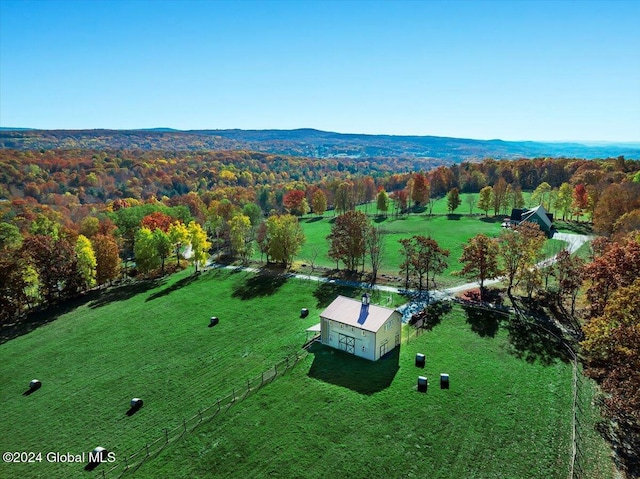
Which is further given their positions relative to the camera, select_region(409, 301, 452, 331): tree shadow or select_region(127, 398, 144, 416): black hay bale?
Answer: select_region(409, 301, 452, 331): tree shadow

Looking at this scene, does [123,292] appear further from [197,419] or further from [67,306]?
[197,419]

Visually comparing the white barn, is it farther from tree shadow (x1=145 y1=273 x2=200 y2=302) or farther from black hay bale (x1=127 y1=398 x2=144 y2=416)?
tree shadow (x1=145 y1=273 x2=200 y2=302)

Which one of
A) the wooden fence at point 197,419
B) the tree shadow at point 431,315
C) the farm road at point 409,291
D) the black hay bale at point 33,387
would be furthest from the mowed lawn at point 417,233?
the black hay bale at point 33,387

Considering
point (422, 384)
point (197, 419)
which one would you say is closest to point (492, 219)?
point (422, 384)

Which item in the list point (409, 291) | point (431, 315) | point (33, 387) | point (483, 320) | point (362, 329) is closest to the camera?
point (362, 329)

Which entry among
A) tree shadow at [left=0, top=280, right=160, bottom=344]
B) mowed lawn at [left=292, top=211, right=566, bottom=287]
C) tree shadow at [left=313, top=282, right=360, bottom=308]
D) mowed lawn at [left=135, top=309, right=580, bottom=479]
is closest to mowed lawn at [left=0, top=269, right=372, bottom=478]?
tree shadow at [left=313, top=282, right=360, bottom=308]

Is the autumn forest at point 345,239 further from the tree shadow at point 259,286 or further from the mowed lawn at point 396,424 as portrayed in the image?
the tree shadow at point 259,286

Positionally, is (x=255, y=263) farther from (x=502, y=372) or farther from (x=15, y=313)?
(x=502, y=372)
